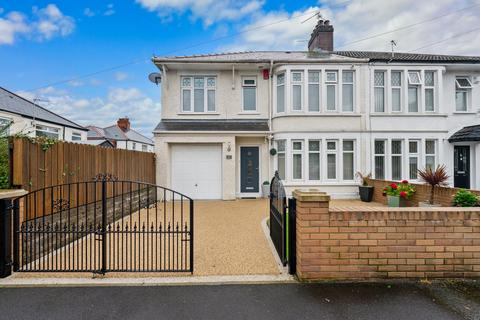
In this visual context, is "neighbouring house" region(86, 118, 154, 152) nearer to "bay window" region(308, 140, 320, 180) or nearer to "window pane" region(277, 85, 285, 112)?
"window pane" region(277, 85, 285, 112)

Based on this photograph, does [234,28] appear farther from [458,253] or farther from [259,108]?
[458,253]

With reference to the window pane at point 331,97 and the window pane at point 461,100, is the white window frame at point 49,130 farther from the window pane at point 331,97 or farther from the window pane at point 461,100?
the window pane at point 461,100

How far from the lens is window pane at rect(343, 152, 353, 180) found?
11805 millimetres

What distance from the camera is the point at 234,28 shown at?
48.9ft

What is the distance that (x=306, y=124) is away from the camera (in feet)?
38.0

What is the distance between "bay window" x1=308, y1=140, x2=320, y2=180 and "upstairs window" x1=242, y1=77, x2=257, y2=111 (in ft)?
10.3

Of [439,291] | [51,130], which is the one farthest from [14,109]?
[439,291]

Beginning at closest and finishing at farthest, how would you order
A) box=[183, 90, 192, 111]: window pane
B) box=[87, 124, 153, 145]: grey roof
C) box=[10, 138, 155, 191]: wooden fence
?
box=[10, 138, 155, 191]: wooden fence < box=[183, 90, 192, 111]: window pane < box=[87, 124, 153, 145]: grey roof

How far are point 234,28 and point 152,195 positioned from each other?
10327 millimetres

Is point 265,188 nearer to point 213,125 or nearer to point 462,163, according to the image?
point 213,125

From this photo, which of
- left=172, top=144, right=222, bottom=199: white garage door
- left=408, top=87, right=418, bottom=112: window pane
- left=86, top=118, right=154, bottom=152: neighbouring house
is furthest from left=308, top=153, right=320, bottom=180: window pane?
left=86, top=118, right=154, bottom=152: neighbouring house

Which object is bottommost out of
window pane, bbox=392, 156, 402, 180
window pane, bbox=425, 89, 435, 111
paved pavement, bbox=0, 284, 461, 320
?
paved pavement, bbox=0, 284, 461, 320

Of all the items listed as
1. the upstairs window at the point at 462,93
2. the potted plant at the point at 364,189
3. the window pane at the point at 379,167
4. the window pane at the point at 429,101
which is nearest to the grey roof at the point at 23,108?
the potted plant at the point at 364,189

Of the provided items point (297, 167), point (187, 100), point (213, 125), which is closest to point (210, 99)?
point (187, 100)
